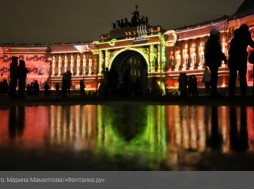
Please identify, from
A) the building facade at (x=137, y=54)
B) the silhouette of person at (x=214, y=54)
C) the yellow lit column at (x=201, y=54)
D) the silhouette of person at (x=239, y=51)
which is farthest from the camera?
the yellow lit column at (x=201, y=54)

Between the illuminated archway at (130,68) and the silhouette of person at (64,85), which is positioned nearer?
the silhouette of person at (64,85)

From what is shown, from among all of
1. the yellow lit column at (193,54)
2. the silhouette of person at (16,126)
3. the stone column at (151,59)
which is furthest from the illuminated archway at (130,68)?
the silhouette of person at (16,126)

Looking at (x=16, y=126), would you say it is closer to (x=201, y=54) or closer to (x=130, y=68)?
(x=130, y=68)

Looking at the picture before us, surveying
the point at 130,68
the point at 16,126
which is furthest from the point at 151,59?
the point at 16,126

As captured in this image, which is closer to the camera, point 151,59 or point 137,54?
point 151,59

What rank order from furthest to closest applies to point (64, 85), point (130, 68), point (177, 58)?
point (177, 58), point (130, 68), point (64, 85)

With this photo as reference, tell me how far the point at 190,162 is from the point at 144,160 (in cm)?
13

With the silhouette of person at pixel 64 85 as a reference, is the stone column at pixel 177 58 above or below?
above

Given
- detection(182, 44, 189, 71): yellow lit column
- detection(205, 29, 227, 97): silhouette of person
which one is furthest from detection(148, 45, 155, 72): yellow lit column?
detection(205, 29, 227, 97): silhouette of person

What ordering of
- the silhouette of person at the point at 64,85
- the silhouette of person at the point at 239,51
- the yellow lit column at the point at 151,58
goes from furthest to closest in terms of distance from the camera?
the yellow lit column at the point at 151,58 → the silhouette of person at the point at 64,85 → the silhouette of person at the point at 239,51

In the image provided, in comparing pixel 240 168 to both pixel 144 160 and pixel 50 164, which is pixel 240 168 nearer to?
pixel 144 160

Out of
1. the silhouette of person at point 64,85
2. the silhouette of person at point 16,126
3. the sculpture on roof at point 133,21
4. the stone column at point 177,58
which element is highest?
the sculpture on roof at point 133,21

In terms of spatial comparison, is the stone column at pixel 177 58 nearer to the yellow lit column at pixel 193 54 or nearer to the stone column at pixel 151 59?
the yellow lit column at pixel 193 54

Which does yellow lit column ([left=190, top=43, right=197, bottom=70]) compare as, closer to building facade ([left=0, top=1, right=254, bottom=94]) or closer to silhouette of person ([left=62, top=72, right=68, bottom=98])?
building facade ([left=0, top=1, right=254, bottom=94])
